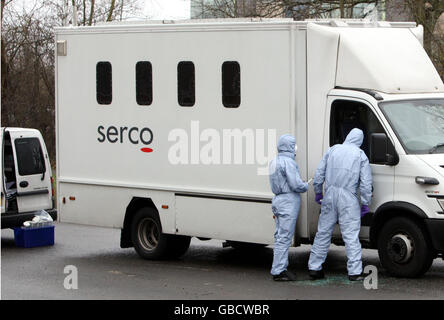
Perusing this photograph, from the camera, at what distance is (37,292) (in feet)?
34.7

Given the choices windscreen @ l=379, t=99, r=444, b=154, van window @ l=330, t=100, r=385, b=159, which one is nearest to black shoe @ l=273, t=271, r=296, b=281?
van window @ l=330, t=100, r=385, b=159

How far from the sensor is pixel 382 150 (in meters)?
10.6

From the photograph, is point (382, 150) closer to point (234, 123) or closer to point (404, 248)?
point (404, 248)

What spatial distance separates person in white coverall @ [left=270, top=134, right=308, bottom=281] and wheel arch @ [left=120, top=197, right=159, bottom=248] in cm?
238

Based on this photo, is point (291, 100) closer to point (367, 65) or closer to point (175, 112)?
point (367, 65)

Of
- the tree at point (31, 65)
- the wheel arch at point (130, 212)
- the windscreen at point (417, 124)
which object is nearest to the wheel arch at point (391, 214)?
the windscreen at point (417, 124)

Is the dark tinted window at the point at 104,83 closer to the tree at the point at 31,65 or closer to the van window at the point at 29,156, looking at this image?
the van window at the point at 29,156

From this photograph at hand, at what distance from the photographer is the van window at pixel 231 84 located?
38.4 ft

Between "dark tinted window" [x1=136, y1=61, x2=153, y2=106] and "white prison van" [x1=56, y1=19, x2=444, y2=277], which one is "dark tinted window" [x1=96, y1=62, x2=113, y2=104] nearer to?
"white prison van" [x1=56, y1=19, x2=444, y2=277]

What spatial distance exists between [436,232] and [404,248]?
A: 18.8 inches

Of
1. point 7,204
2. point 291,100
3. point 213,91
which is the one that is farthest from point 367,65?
point 7,204

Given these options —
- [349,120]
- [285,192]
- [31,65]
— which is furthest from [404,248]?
[31,65]

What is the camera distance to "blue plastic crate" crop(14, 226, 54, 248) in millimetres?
14523

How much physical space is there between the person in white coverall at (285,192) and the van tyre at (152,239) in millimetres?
2327
